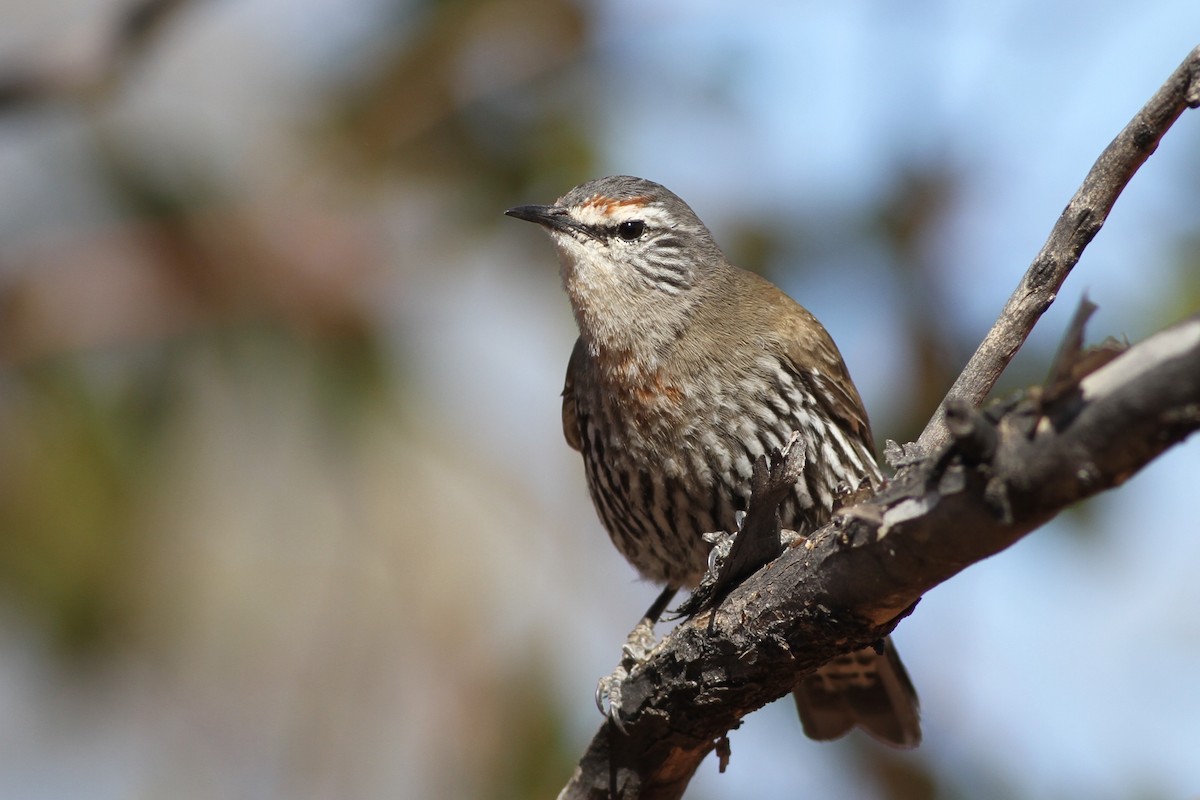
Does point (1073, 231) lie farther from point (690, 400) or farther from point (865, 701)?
point (865, 701)

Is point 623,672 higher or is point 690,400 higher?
point 690,400

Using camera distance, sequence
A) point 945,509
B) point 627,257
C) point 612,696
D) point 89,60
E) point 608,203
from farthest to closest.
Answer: point 89,60
point 608,203
point 627,257
point 612,696
point 945,509

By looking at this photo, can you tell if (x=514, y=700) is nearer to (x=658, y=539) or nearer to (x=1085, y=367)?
(x=658, y=539)

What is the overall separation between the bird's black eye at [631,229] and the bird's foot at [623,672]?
4.96ft

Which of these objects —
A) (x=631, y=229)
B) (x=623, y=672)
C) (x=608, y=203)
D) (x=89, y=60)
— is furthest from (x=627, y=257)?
(x=89, y=60)

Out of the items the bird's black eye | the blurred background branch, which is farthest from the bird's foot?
the blurred background branch

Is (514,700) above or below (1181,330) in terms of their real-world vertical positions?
above

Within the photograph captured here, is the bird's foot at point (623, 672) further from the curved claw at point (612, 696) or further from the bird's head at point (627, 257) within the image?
the bird's head at point (627, 257)

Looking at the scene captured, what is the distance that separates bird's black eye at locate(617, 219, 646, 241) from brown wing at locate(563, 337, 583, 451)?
0.44m

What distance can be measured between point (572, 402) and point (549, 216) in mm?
728

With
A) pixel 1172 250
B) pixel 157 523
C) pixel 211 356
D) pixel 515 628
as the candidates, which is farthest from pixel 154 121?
pixel 1172 250

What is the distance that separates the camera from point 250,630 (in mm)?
6691

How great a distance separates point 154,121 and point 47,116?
88.8 inches

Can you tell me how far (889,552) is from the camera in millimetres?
2662
